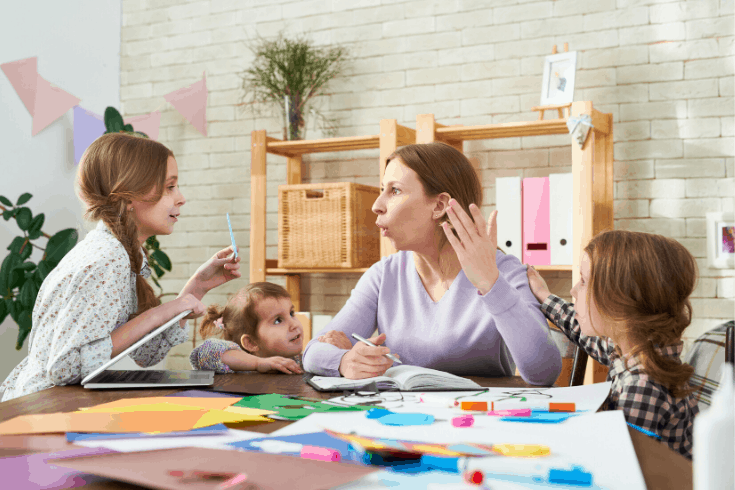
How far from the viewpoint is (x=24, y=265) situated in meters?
2.75

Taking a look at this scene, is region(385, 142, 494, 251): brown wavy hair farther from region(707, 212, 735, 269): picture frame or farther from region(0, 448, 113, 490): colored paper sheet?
region(707, 212, 735, 269): picture frame

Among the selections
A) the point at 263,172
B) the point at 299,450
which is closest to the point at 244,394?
the point at 299,450

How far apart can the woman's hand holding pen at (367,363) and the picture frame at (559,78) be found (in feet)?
5.89

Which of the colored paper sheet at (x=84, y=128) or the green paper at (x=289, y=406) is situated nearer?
the green paper at (x=289, y=406)

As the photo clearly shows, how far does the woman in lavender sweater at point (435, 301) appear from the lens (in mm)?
1188

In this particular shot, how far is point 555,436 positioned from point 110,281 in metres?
0.89

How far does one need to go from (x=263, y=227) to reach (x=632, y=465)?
2.52 m

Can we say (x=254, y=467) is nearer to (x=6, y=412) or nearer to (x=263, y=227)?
(x=6, y=412)

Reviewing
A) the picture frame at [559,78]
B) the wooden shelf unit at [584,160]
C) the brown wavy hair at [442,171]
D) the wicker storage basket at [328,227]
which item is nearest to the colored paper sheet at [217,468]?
the brown wavy hair at [442,171]

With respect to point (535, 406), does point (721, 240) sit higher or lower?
higher

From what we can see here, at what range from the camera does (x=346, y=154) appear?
10.3 feet

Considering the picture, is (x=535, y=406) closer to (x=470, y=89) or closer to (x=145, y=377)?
(x=145, y=377)

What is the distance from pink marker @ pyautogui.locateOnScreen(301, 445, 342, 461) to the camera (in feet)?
1.98

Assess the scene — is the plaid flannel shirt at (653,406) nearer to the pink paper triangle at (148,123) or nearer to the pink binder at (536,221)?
the pink binder at (536,221)
